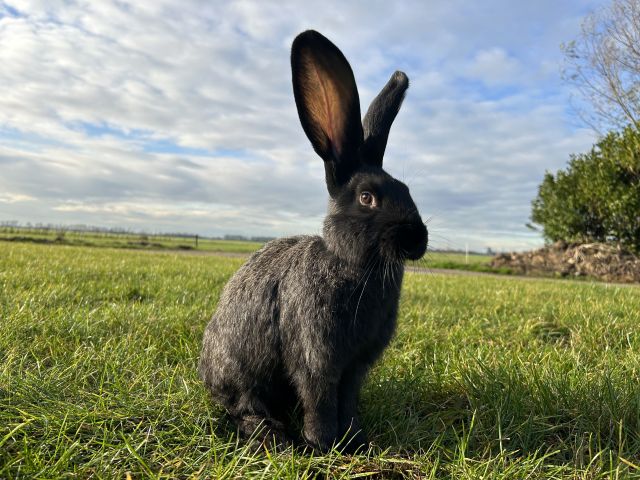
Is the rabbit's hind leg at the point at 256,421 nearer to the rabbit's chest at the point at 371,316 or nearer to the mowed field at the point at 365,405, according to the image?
the mowed field at the point at 365,405

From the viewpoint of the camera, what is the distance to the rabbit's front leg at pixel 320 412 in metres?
2.49

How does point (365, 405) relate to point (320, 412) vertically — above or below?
below

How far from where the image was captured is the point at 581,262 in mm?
21766

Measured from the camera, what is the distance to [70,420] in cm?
233

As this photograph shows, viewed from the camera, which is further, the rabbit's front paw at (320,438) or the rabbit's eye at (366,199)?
the rabbit's eye at (366,199)

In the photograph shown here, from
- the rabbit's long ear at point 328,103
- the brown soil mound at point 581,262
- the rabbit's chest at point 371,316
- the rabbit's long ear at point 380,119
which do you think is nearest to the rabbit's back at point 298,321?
the rabbit's chest at point 371,316

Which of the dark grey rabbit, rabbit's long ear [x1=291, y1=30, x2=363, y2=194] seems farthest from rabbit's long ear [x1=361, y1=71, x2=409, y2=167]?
rabbit's long ear [x1=291, y1=30, x2=363, y2=194]

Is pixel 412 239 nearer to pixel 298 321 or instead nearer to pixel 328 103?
pixel 298 321

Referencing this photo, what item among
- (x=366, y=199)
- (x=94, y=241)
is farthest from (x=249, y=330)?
(x=94, y=241)

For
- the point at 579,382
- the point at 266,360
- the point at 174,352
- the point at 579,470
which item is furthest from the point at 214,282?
the point at 579,470

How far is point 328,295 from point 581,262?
22790mm

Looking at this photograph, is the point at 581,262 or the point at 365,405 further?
the point at 581,262

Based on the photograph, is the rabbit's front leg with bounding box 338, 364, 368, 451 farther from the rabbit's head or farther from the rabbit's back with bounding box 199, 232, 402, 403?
the rabbit's head

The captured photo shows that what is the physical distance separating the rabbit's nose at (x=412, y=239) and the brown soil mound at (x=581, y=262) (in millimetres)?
21381
